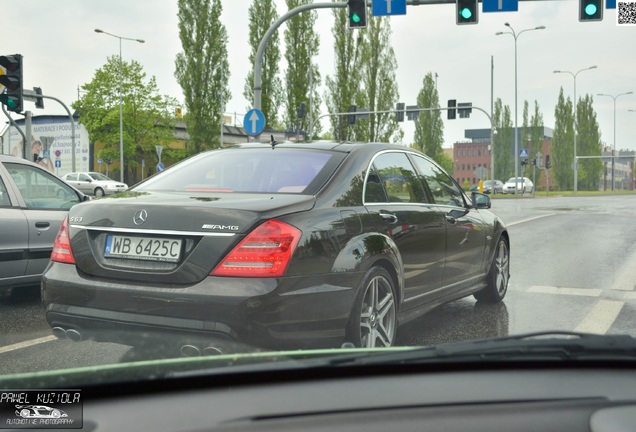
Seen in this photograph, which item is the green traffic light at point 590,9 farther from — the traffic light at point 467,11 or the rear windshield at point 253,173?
the rear windshield at point 253,173

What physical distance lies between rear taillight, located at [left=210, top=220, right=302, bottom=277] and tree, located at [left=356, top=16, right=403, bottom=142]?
44.5m

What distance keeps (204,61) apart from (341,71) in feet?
31.0

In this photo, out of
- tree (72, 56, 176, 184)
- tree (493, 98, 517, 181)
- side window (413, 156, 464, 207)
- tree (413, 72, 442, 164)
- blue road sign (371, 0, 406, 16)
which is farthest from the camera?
tree (493, 98, 517, 181)

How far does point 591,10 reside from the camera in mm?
→ 14883

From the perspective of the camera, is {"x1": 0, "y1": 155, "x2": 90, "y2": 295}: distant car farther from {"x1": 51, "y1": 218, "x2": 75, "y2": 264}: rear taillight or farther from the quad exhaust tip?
the quad exhaust tip

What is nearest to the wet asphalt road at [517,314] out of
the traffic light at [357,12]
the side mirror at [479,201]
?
the side mirror at [479,201]

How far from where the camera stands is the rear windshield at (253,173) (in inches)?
163

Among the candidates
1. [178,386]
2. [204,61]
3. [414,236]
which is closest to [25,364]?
[414,236]

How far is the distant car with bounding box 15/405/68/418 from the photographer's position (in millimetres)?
1304

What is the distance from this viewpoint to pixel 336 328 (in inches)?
143

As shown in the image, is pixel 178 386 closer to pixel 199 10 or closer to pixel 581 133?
pixel 199 10

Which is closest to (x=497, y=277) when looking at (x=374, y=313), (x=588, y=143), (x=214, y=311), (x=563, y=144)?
(x=374, y=313)

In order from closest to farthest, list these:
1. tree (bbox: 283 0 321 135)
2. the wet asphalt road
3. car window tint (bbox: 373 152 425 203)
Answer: the wet asphalt road < car window tint (bbox: 373 152 425 203) < tree (bbox: 283 0 321 135)

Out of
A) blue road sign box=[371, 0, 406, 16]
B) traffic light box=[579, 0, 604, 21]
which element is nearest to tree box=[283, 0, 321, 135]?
blue road sign box=[371, 0, 406, 16]
